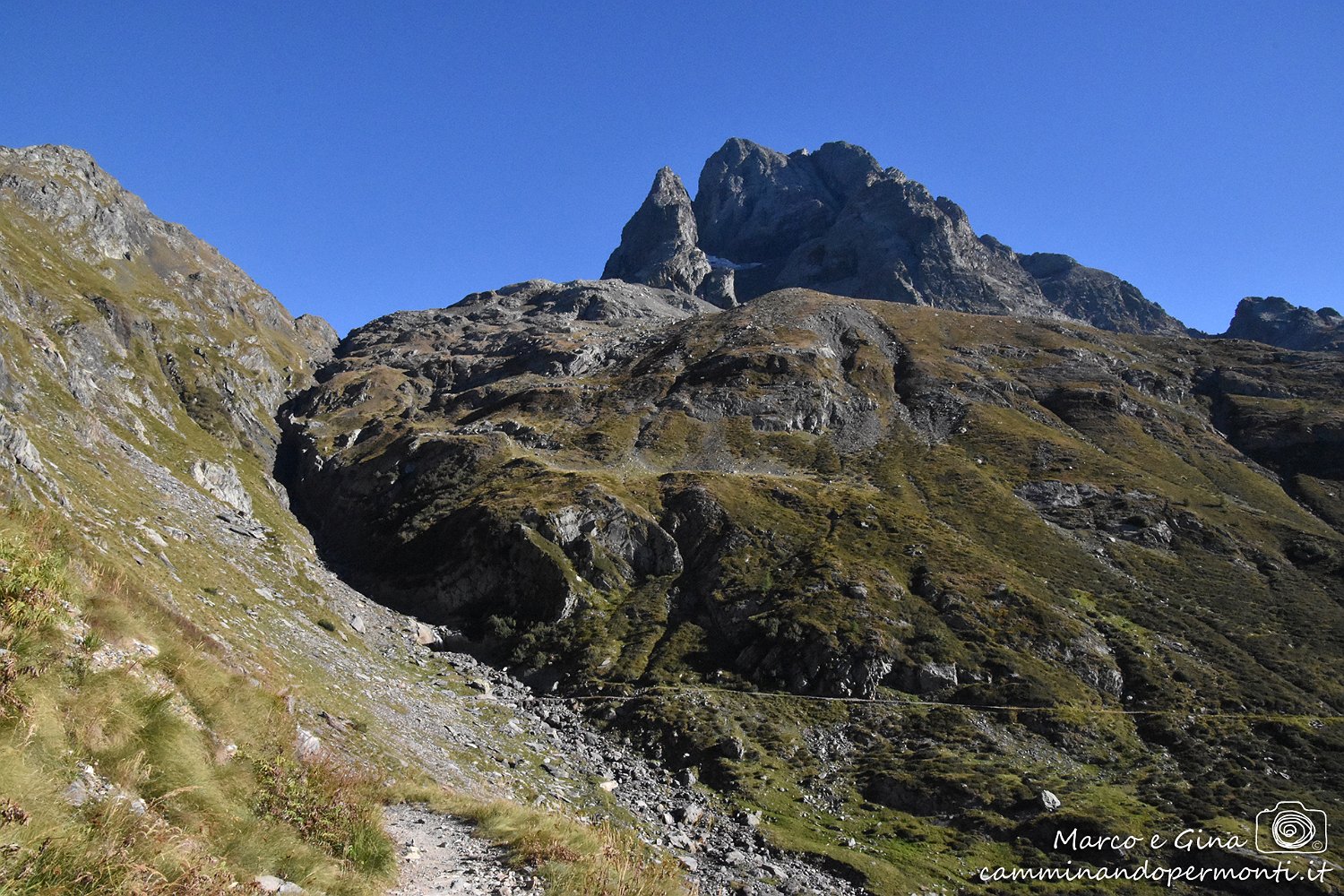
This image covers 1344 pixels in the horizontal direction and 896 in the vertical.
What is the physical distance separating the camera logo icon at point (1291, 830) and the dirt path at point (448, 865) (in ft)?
148

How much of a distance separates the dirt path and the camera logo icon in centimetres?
4497

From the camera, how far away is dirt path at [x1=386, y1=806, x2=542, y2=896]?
9828mm

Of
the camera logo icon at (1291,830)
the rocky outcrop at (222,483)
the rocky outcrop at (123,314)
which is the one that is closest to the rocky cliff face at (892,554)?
the camera logo icon at (1291,830)

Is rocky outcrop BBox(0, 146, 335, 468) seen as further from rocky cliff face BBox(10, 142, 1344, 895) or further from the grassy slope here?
the grassy slope

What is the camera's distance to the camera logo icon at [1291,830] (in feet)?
118

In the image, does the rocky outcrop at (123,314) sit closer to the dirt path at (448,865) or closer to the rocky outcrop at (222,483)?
the rocky outcrop at (222,483)

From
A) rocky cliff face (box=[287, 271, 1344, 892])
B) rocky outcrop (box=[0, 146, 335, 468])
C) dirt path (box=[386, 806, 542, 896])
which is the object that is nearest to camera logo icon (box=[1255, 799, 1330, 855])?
rocky cliff face (box=[287, 271, 1344, 892])

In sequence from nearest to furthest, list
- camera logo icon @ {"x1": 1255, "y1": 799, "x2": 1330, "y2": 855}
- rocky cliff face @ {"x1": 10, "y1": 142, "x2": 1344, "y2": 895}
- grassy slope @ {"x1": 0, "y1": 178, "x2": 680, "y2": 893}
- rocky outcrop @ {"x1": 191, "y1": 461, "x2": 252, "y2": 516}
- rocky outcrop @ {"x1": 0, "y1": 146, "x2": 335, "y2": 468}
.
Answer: grassy slope @ {"x1": 0, "y1": 178, "x2": 680, "y2": 893}, camera logo icon @ {"x1": 1255, "y1": 799, "x2": 1330, "y2": 855}, rocky cliff face @ {"x1": 10, "y1": 142, "x2": 1344, "y2": 895}, rocky outcrop @ {"x1": 191, "y1": 461, "x2": 252, "y2": 516}, rocky outcrop @ {"x1": 0, "y1": 146, "x2": 335, "y2": 468}

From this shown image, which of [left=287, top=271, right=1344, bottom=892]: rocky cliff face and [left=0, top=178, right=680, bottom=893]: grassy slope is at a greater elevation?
[left=287, top=271, right=1344, bottom=892]: rocky cliff face

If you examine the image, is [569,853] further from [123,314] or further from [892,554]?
[123,314]

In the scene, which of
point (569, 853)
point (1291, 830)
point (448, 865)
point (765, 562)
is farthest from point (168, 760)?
point (765, 562)

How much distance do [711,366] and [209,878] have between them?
138819 mm

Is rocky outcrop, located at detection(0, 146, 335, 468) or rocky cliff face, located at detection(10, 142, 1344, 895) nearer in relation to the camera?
rocky cliff face, located at detection(10, 142, 1344, 895)

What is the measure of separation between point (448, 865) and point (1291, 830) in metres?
49.9
